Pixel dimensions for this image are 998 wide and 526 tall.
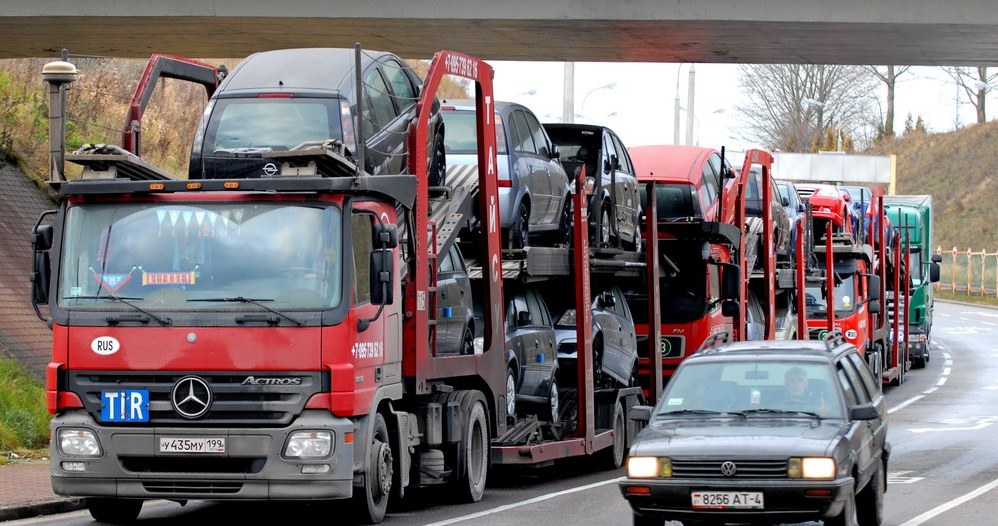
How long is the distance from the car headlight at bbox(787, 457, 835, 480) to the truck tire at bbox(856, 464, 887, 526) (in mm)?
1445

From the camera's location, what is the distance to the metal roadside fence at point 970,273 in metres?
73.0

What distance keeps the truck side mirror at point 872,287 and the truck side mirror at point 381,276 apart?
807 inches

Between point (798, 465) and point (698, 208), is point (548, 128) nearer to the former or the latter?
point (698, 208)

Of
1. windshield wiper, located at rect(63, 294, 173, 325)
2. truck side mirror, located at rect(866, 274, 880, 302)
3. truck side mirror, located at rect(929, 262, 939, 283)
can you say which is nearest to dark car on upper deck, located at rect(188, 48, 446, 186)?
windshield wiper, located at rect(63, 294, 173, 325)

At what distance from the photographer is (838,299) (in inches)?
1139

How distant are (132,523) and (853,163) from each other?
2623 inches

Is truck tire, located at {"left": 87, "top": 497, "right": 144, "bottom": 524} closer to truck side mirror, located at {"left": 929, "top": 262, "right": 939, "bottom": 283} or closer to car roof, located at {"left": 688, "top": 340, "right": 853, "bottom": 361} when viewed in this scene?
car roof, located at {"left": 688, "top": 340, "right": 853, "bottom": 361}

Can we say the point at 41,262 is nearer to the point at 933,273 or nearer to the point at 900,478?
the point at 900,478

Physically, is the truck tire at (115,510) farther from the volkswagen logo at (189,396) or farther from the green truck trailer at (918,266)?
the green truck trailer at (918,266)

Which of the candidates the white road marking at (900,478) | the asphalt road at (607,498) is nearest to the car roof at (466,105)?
the asphalt road at (607,498)

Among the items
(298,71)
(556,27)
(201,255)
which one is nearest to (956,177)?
(556,27)

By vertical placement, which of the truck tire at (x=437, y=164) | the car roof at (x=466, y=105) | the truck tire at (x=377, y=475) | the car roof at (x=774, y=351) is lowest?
the truck tire at (x=377, y=475)

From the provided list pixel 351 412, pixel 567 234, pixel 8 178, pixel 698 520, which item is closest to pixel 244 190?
pixel 351 412

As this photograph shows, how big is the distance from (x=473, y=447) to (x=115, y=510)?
315 cm
